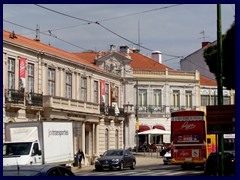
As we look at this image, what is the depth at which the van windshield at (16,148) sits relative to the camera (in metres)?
30.3

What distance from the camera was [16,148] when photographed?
30.8 meters

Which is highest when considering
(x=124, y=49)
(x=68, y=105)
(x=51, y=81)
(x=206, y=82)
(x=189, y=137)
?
(x=124, y=49)

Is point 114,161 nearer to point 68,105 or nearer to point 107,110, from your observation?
point 68,105

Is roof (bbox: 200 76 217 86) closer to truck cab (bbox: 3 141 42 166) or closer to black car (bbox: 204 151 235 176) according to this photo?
truck cab (bbox: 3 141 42 166)

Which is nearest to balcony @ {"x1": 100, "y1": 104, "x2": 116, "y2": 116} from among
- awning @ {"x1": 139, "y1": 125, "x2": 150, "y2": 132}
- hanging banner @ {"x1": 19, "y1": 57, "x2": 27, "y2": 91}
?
awning @ {"x1": 139, "y1": 125, "x2": 150, "y2": 132}

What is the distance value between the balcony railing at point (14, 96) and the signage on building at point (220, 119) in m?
22.2

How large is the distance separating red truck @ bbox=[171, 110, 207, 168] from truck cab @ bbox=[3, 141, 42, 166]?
844 centimetres

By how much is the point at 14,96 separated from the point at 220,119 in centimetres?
2342

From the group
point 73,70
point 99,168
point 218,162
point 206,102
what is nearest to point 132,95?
point 206,102

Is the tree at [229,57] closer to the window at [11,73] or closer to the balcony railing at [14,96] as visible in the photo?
the balcony railing at [14,96]

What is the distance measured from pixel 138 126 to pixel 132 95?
404 centimetres

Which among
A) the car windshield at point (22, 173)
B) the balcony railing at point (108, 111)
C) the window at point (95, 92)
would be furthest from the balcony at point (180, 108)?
the car windshield at point (22, 173)

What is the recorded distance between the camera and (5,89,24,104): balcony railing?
37.7m

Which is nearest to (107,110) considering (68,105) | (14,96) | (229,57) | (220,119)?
(68,105)
